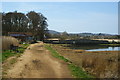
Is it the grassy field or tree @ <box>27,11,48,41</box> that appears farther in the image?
tree @ <box>27,11,48,41</box>

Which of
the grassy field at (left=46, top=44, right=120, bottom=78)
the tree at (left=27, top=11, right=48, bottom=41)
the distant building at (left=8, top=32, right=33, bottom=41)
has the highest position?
the tree at (left=27, top=11, right=48, bottom=41)

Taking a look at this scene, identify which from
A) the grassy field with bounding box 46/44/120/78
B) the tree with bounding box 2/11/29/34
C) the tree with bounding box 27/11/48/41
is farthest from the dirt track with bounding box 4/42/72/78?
the tree with bounding box 27/11/48/41

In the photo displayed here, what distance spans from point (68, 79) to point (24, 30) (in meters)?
67.5

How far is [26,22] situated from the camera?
70.2 m

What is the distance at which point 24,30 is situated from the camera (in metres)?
74.9

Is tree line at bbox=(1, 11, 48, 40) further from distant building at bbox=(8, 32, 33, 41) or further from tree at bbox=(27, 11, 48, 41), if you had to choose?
distant building at bbox=(8, 32, 33, 41)

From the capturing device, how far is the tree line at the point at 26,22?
67.0 meters

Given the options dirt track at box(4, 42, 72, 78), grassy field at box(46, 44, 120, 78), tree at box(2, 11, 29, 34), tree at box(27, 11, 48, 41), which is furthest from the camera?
tree at box(27, 11, 48, 41)

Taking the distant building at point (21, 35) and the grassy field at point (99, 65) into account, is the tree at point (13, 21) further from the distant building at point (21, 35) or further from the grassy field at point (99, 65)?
the grassy field at point (99, 65)

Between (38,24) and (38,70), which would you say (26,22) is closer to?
(38,24)

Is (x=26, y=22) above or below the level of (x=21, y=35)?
above

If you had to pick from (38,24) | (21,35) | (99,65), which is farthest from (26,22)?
(99,65)

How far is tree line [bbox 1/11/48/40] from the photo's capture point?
220 feet

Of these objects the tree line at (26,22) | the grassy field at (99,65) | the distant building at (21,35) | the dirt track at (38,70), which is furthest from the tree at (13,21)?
the dirt track at (38,70)
